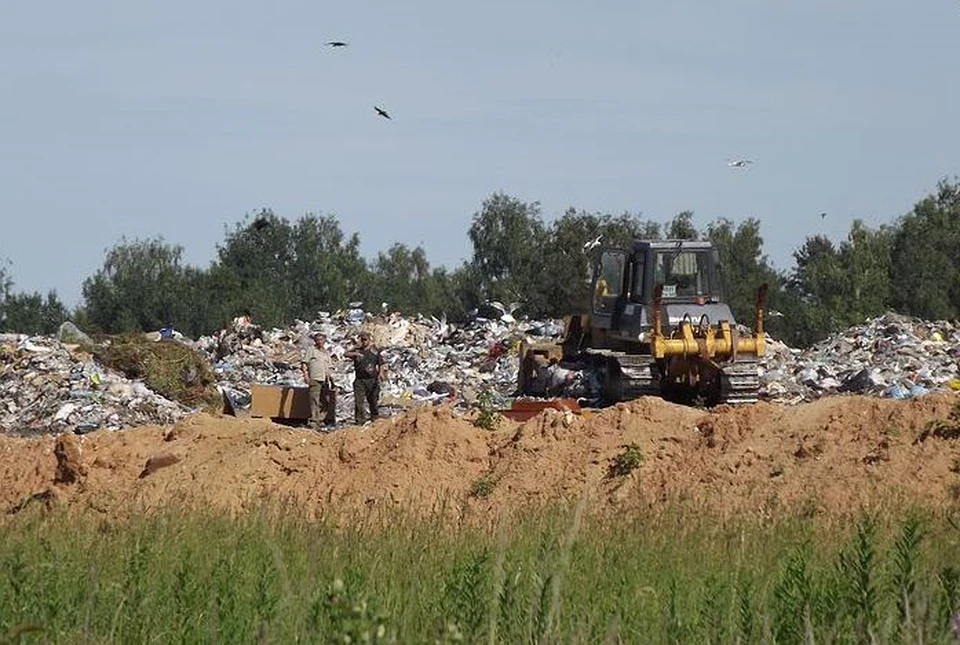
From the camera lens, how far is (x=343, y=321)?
1618 inches

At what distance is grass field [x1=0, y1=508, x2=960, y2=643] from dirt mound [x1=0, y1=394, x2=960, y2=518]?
4381 millimetres

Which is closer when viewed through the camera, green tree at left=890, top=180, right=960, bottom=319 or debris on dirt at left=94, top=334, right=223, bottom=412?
debris on dirt at left=94, top=334, right=223, bottom=412

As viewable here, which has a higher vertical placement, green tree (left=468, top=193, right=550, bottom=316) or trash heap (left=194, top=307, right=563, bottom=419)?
green tree (left=468, top=193, right=550, bottom=316)

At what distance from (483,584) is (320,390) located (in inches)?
679

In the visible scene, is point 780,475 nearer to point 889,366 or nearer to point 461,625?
point 461,625

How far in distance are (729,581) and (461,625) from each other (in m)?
1.59

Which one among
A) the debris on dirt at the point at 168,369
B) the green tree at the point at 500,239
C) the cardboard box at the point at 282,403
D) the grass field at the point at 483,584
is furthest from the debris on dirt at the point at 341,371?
the green tree at the point at 500,239

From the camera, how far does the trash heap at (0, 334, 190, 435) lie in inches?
984

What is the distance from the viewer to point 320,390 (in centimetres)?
2311

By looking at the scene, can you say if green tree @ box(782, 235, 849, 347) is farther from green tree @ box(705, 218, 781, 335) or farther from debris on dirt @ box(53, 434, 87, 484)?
debris on dirt @ box(53, 434, 87, 484)

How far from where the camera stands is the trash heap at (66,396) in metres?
25.0

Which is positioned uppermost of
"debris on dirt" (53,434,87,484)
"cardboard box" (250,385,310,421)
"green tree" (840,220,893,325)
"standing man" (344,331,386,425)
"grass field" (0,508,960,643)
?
"green tree" (840,220,893,325)

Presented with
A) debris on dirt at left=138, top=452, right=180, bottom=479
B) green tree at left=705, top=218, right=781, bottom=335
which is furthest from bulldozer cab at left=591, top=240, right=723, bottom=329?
green tree at left=705, top=218, right=781, bottom=335

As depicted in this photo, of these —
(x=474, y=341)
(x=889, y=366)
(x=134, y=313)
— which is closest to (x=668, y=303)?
(x=889, y=366)
